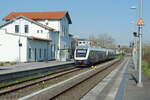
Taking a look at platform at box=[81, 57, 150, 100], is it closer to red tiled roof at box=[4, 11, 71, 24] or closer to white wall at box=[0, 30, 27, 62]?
white wall at box=[0, 30, 27, 62]

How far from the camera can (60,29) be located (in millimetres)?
Answer: 75250

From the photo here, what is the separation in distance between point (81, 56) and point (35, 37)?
55.7 feet

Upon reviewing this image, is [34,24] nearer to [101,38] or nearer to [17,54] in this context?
[17,54]

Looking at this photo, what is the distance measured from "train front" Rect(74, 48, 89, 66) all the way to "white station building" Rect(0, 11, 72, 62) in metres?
11.4

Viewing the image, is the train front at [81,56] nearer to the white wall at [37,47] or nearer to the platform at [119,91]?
the white wall at [37,47]

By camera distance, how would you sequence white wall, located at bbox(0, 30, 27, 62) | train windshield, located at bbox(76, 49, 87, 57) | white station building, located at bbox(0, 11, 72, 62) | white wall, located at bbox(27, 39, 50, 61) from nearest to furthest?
1. train windshield, located at bbox(76, 49, 87, 57)
2. white wall, located at bbox(0, 30, 27, 62)
3. white station building, located at bbox(0, 11, 72, 62)
4. white wall, located at bbox(27, 39, 50, 61)

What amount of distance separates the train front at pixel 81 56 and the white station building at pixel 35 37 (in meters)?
11.4

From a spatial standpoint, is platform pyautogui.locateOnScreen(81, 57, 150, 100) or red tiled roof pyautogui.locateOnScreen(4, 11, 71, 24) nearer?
platform pyautogui.locateOnScreen(81, 57, 150, 100)

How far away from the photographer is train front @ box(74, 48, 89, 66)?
4450 cm

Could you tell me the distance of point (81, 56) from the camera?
4488 cm

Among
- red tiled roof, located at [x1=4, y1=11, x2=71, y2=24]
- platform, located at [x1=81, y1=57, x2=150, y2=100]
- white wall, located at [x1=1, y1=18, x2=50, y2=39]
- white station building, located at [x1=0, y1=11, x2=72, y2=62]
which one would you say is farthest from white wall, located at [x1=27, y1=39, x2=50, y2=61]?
platform, located at [x1=81, y1=57, x2=150, y2=100]

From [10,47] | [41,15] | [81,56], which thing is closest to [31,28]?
[41,15]

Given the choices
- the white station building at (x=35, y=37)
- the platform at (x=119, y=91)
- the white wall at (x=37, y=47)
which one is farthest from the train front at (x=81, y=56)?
the platform at (x=119, y=91)

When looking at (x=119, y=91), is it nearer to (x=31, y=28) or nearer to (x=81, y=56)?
(x=81, y=56)
